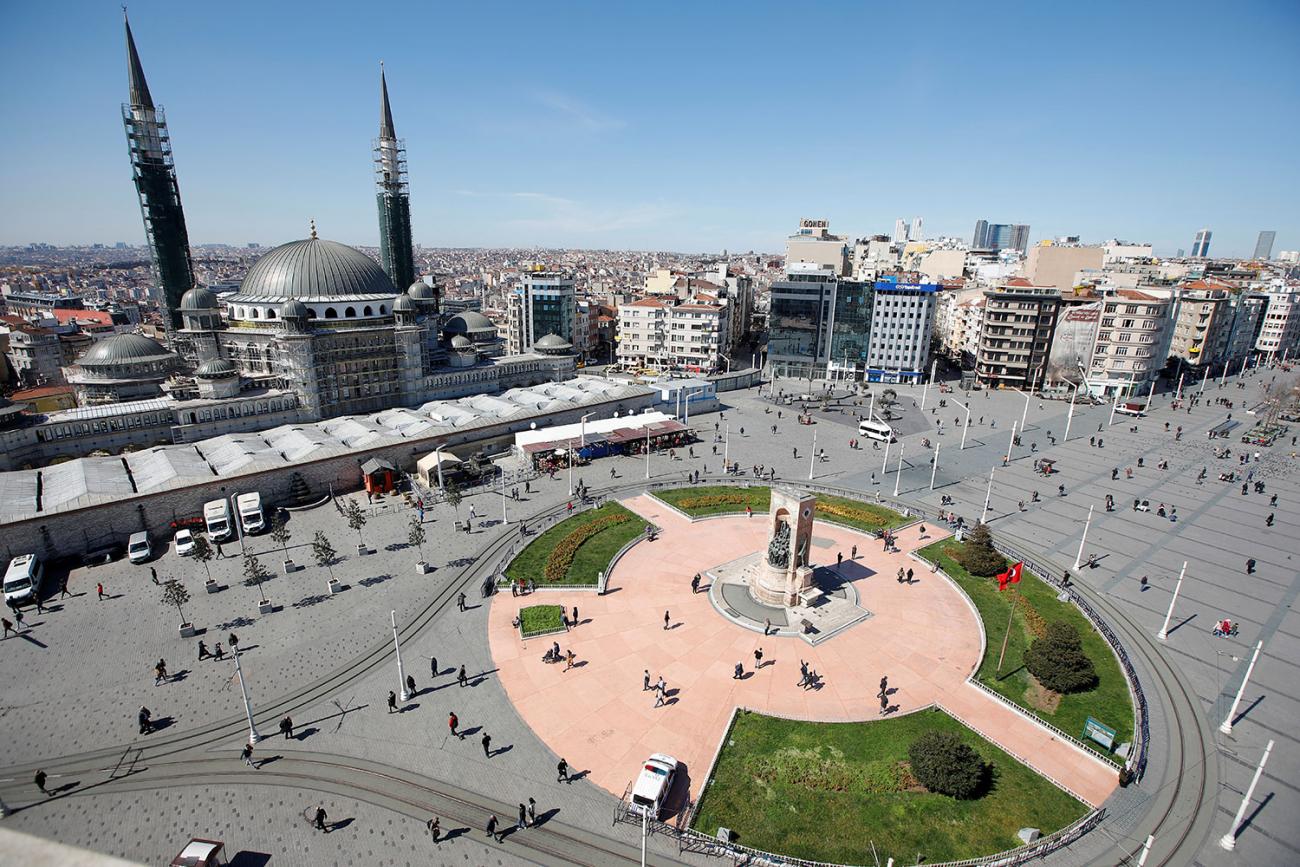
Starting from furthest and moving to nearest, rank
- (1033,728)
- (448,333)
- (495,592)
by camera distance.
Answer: (448,333)
(495,592)
(1033,728)

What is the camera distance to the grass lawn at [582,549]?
1355 inches

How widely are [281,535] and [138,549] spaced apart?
840 cm

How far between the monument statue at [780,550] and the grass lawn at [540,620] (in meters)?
11.4

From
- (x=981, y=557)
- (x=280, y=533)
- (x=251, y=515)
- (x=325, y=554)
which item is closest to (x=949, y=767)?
(x=981, y=557)

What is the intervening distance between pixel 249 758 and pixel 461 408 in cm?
3833

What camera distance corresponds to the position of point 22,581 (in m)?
30.6

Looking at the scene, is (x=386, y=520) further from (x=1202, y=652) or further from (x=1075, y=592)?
(x=1202, y=652)

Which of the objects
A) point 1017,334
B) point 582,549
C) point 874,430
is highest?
point 1017,334

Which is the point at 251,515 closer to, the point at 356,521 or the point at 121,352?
the point at 356,521

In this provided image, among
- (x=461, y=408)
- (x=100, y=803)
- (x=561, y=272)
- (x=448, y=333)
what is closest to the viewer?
(x=100, y=803)

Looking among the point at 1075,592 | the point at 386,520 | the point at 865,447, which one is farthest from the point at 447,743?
the point at 865,447

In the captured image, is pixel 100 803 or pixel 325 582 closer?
pixel 100 803

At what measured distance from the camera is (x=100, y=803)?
20219 mm

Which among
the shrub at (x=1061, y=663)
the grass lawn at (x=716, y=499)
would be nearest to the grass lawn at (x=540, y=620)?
the grass lawn at (x=716, y=499)
